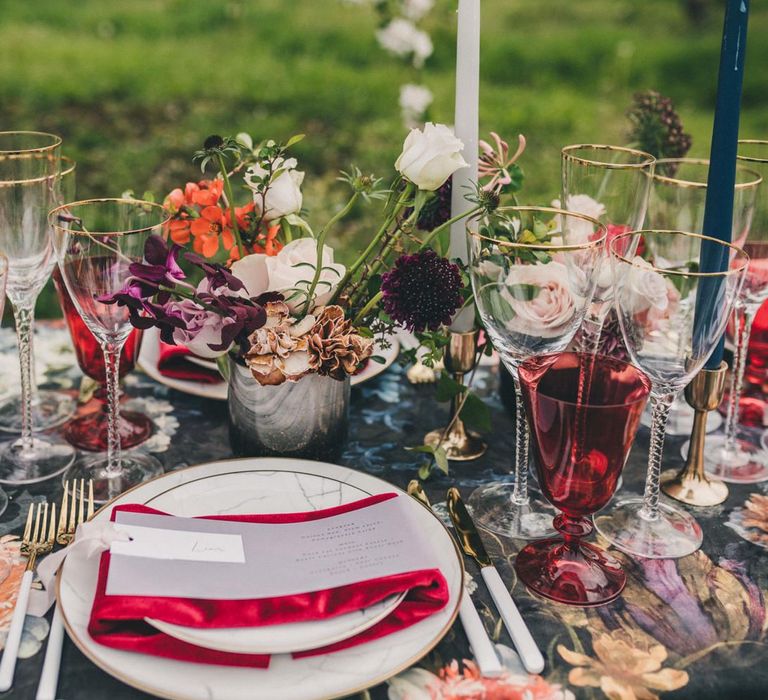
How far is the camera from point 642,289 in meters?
0.94

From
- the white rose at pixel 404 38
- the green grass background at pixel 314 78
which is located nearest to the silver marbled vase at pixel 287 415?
the white rose at pixel 404 38

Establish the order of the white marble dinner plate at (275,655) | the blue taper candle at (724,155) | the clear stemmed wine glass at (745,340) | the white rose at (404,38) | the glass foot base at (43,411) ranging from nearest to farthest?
1. the white marble dinner plate at (275,655)
2. the blue taper candle at (724,155)
3. the clear stemmed wine glass at (745,340)
4. the glass foot base at (43,411)
5. the white rose at (404,38)

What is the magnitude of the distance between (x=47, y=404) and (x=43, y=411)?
0.02 m

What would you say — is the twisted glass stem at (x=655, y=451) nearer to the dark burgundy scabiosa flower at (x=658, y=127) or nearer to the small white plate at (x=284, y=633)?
the small white plate at (x=284, y=633)

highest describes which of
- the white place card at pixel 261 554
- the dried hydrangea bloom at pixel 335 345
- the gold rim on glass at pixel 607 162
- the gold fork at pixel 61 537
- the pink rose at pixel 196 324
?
the gold rim on glass at pixel 607 162

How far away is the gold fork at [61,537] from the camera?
2.51 ft

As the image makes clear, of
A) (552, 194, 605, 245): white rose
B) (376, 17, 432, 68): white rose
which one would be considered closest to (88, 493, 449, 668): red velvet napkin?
(552, 194, 605, 245): white rose

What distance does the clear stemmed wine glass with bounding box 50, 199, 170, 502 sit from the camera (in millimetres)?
1029

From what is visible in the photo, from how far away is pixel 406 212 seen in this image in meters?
1.23

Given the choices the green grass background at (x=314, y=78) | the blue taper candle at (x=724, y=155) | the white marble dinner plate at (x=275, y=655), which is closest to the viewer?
the white marble dinner plate at (x=275, y=655)

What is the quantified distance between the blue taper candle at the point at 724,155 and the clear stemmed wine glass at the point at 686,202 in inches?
4.1

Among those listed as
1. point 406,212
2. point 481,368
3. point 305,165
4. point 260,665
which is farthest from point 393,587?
point 305,165

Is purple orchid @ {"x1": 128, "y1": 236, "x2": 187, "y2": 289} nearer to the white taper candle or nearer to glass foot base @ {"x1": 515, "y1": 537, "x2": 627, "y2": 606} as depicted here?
the white taper candle

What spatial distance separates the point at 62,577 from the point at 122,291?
0.99 feet
